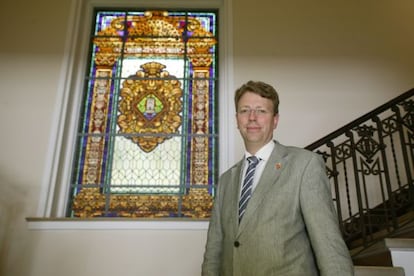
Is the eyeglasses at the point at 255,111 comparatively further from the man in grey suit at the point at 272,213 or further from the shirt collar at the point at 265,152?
the shirt collar at the point at 265,152

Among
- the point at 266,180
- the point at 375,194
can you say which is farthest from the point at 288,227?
the point at 375,194

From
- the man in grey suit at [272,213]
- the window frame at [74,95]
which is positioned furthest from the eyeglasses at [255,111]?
the window frame at [74,95]

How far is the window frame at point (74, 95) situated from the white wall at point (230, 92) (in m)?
0.08

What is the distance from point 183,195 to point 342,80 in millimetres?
2286

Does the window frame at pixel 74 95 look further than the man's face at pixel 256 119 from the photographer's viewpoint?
Yes

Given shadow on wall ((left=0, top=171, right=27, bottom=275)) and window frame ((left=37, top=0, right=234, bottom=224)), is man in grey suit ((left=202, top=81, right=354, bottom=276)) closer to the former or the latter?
window frame ((left=37, top=0, right=234, bottom=224))

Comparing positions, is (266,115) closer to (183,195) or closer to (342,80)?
(183,195)

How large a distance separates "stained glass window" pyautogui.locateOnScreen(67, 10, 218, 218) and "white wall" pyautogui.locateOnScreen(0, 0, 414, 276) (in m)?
0.40

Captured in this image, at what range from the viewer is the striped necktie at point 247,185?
1458mm

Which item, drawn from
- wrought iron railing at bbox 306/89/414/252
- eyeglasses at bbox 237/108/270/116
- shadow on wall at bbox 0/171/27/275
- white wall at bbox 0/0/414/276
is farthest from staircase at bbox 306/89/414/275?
shadow on wall at bbox 0/171/27/275

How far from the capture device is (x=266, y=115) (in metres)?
1.53

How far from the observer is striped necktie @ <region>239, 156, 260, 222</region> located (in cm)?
146

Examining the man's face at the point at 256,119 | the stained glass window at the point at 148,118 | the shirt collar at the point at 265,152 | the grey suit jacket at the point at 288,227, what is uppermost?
the stained glass window at the point at 148,118

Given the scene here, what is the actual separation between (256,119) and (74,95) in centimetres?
351
